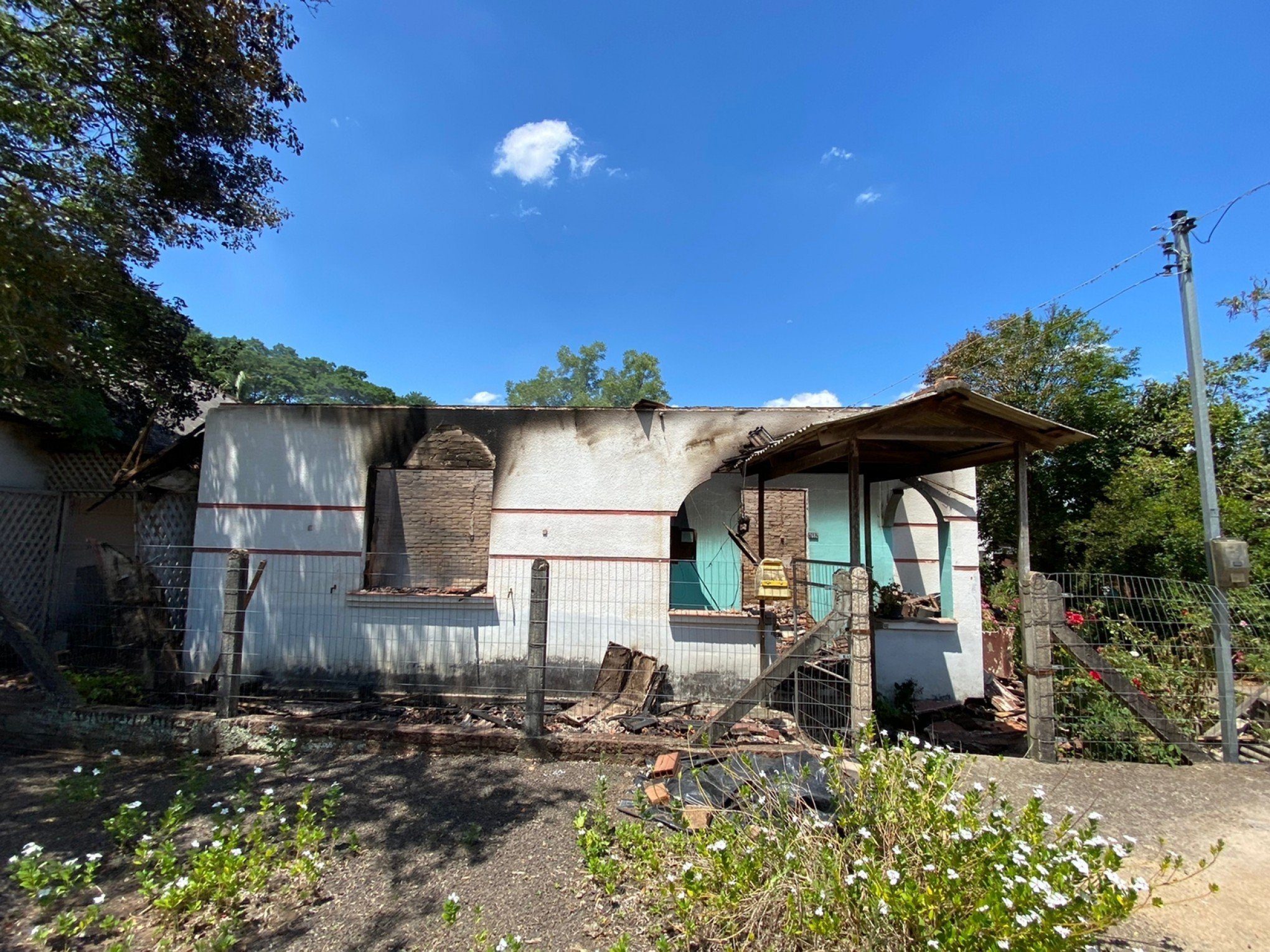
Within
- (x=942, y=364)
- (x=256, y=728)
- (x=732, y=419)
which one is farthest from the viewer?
(x=942, y=364)

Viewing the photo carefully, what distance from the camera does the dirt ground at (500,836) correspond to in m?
2.75

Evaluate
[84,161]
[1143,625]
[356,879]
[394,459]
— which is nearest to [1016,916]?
[356,879]

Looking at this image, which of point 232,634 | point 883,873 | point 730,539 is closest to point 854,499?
point 730,539

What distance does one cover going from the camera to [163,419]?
31.7 ft

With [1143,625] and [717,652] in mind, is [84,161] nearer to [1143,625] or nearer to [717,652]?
[717,652]

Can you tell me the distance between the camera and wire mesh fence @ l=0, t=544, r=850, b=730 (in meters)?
6.91

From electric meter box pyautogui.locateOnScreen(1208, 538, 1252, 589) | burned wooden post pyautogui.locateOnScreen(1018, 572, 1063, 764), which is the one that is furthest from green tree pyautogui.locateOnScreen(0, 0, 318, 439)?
electric meter box pyautogui.locateOnScreen(1208, 538, 1252, 589)

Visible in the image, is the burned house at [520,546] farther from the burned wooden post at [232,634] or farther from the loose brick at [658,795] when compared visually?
the loose brick at [658,795]

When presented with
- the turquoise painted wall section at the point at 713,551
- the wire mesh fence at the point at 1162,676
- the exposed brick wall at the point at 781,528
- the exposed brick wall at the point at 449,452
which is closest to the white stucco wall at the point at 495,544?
the exposed brick wall at the point at 449,452

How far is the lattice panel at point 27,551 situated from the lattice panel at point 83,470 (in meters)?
0.65

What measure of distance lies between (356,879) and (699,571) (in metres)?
5.20

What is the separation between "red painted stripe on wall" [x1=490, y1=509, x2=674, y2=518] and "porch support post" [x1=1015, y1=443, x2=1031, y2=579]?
3.61 meters

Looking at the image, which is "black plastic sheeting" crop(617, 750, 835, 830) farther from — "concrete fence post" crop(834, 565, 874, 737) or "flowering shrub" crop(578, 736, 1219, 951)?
"concrete fence post" crop(834, 565, 874, 737)

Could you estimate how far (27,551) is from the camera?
7.39 meters
